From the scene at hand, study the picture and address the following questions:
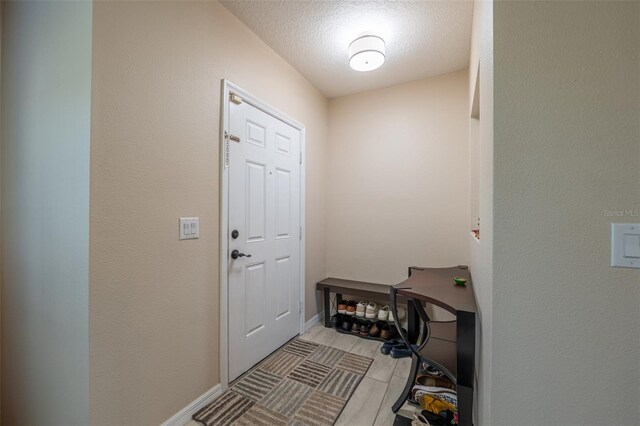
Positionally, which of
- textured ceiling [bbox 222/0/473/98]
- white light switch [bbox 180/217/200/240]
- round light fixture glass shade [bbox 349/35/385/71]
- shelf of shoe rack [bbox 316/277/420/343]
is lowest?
shelf of shoe rack [bbox 316/277/420/343]

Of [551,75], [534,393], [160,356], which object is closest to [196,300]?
[160,356]

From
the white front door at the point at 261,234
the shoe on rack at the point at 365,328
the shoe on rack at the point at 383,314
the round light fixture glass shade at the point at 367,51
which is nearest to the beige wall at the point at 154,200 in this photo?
the white front door at the point at 261,234

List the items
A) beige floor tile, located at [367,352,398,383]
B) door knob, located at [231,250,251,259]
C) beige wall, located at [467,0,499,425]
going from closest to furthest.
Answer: beige wall, located at [467,0,499,425], door knob, located at [231,250,251,259], beige floor tile, located at [367,352,398,383]

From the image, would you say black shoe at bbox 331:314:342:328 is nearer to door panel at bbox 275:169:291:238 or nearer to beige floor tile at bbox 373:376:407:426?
beige floor tile at bbox 373:376:407:426

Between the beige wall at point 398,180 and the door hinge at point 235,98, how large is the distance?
4.59 feet

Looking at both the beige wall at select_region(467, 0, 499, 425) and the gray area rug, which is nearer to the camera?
the beige wall at select_region(467, 0, 499, 425)

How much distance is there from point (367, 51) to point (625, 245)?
1.82 metres

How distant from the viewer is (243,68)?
192cm

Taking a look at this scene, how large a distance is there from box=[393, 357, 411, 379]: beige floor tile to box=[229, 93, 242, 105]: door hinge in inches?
88.8

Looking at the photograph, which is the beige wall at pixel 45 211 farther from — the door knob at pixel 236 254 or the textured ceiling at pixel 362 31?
the textured ceiling at pixel 362 31

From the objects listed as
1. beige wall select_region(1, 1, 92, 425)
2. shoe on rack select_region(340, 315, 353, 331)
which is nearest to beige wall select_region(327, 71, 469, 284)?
shoe on rack select_region(340, 315, 353, 331)

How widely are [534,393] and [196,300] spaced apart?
1.58 m

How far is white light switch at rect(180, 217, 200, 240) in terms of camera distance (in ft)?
4.94

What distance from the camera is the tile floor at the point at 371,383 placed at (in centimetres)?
155
